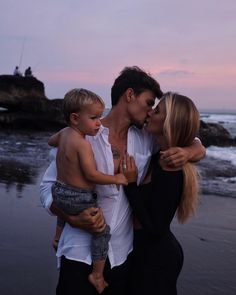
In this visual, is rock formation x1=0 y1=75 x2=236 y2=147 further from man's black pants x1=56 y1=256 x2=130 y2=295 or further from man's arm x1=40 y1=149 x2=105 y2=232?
man's black pants x1=56 y1=256 x2=130 y2=295

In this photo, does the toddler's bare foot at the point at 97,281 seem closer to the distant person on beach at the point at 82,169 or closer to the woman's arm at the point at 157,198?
the distant person on beach at the point at 82,169

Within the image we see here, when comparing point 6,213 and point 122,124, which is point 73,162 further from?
point 6,213

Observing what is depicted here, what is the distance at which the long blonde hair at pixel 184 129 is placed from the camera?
2.69 m

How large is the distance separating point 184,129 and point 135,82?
409 millimetres

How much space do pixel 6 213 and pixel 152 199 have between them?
5011 millimetres

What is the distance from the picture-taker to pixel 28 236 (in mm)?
6262

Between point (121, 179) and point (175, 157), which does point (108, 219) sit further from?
point (175, 157)

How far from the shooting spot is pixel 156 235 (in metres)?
2.77

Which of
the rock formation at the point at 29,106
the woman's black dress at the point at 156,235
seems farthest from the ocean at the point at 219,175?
the rock formation at the point at 29,106

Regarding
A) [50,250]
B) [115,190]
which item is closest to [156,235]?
[115,190]

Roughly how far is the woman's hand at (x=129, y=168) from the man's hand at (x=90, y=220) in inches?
9.7

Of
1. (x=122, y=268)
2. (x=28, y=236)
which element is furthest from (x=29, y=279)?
(x=122, y=268)

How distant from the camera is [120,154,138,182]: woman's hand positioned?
8.99ft

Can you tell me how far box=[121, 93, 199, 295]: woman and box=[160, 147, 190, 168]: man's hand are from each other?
0.15 feet
